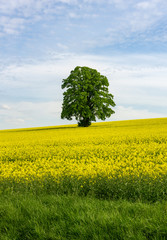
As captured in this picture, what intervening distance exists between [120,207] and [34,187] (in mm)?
3195

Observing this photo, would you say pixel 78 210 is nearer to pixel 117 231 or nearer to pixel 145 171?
pixel 117 231

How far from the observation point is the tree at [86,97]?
4297 centimetres

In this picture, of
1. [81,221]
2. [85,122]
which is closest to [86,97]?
[85,122]

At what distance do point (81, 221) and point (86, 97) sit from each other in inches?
1560

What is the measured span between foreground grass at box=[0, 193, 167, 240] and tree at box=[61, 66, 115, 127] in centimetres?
3661

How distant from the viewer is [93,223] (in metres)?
4.13

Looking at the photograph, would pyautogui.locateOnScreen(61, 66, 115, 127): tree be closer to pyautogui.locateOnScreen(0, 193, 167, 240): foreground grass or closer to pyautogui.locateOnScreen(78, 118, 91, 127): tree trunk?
pyautogui.locateOnScreen(78, 118, 91, 127): tree trunk

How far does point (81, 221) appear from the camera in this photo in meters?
4.29

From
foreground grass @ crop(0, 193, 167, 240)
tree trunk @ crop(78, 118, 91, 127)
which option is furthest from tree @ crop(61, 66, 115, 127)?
foreground grass @ crop(0, 193, 167, 240)

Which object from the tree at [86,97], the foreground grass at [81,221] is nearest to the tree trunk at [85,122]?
the tree at [86,97]

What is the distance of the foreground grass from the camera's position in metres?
3.92

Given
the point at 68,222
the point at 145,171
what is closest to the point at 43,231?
the point at 68,222

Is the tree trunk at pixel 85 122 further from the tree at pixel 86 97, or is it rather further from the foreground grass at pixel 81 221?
the foreground grass at pixel 81 221

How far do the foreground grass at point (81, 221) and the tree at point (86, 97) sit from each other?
120 ft
